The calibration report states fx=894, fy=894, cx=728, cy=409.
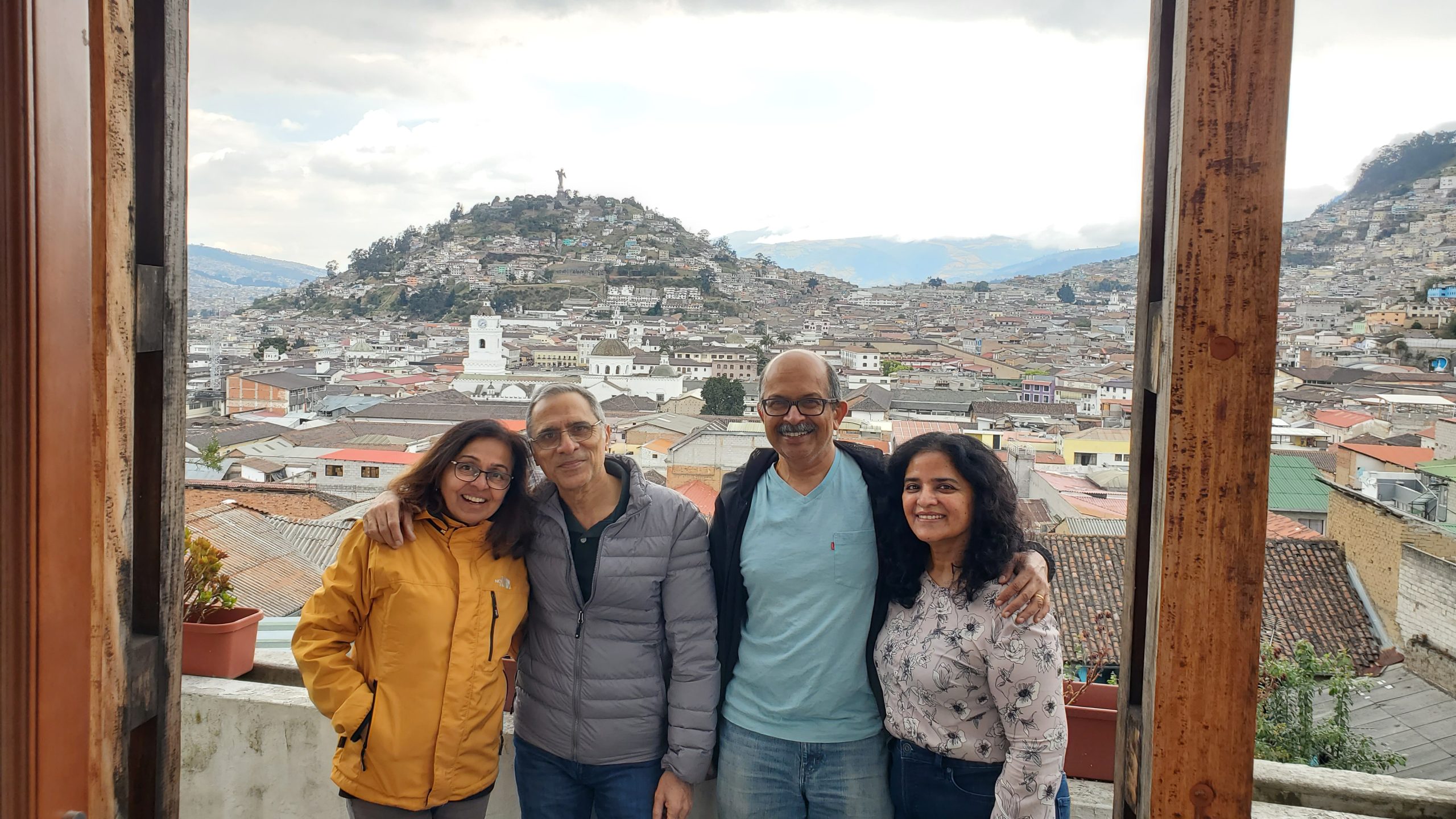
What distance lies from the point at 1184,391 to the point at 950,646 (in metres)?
0.53

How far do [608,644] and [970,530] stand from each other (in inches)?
21.6

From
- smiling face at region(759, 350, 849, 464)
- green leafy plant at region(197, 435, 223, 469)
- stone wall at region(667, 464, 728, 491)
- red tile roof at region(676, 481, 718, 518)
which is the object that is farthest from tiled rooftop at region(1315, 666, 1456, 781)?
green leafy plant at region(197, 435, 223, 469)

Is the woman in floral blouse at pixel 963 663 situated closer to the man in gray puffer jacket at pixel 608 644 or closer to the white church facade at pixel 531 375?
the man in gray puffer jacket at pixel 608 644

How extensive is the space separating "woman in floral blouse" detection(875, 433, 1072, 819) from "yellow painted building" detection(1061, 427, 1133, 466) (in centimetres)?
1961

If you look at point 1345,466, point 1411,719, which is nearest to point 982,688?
point 1411,719

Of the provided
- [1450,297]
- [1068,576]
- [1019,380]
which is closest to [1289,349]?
[1450,297]

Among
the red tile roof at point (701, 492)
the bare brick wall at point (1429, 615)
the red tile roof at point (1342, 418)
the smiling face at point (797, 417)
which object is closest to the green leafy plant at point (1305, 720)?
the smiling face at point (797, 417)

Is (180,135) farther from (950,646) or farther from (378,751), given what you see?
(950,646)

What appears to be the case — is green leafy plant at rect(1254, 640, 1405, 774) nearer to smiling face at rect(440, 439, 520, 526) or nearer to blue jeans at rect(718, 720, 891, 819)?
blue jeans at rect(718, 720, 891, 819)

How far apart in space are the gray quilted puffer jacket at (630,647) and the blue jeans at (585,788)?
0.02 metres

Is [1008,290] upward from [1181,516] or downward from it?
upward

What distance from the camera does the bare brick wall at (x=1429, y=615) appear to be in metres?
6.59

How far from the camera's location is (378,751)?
1.23 meters

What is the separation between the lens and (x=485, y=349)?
123ft
